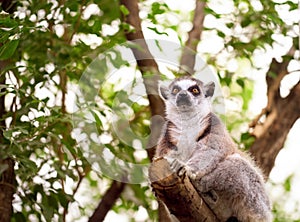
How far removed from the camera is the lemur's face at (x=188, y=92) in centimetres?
353

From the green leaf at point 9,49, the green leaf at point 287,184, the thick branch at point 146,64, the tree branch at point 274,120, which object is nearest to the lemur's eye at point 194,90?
the thick branch at point 146,64

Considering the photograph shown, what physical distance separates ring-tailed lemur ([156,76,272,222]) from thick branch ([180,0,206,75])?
1.17 m

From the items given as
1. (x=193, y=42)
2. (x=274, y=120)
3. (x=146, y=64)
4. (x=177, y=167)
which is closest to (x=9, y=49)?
(x=177, y=167)

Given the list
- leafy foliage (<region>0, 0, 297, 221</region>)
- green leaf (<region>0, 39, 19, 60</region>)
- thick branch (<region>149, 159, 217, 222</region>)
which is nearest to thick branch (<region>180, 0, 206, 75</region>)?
leafy foliage (<region>0, 0, 297, 221</region>)

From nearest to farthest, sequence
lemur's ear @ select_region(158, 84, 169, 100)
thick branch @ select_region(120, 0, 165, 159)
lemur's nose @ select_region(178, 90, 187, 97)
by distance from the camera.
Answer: lemur's nose @ select_region(178, 90, 187, 97) → lemur's ear @ select_region(158, 84, 169, 100) → thick branch @ select_region(120, 0, 165, 159)

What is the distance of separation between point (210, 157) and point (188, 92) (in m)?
0.38

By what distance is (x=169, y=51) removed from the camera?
4402mm

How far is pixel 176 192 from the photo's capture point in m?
2.91

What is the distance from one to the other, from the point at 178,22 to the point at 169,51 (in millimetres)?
1948

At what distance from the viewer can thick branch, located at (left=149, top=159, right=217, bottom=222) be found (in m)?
2.90

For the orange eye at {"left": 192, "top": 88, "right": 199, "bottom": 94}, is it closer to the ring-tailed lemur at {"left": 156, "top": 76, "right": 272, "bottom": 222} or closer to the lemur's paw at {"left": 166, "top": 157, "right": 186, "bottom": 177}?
the ring-tailed lemur at {"left": 156, "top": 76, "right": 272, "bottom": 222}

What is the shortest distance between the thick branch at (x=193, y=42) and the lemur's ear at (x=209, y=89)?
1.11 m

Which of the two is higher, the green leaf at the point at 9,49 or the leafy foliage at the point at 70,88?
the green leaf at the point at 9,49

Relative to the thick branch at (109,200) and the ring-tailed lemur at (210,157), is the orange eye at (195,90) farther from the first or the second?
the thick branch at (109,200)
